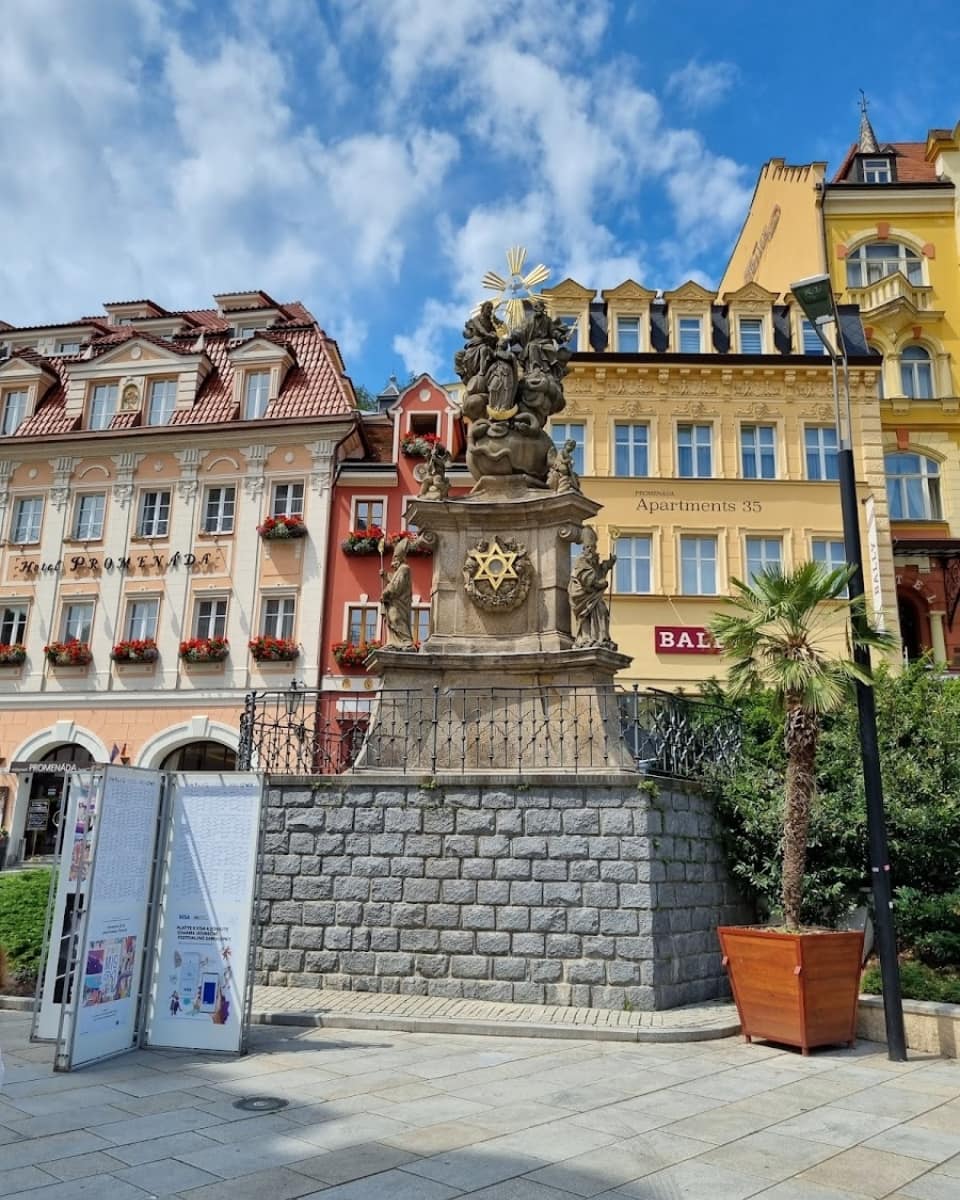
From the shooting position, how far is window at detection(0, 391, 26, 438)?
107ft

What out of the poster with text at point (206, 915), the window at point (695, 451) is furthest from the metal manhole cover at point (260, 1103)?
the window at point (695, 451)

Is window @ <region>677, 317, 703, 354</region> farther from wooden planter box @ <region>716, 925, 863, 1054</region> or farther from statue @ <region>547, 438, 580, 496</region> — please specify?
wooden planter box @ <region>716, 925, 863, 1054</region>

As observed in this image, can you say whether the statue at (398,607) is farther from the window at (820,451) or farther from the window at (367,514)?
the window at (820,451)

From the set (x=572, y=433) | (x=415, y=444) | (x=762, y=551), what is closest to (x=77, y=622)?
(x=415, y=444)

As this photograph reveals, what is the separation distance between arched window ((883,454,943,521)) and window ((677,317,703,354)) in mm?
6990

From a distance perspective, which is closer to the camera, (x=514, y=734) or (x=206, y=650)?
(x=514, y=734)

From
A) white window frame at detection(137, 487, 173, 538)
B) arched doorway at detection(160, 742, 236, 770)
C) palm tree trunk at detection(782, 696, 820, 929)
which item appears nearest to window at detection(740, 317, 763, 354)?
white window frame at detection(137, 487, 173, 538)

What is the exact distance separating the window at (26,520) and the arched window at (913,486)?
26539mm

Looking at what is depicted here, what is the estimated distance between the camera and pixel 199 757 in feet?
93.9

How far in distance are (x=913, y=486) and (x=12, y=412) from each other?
1152 inches

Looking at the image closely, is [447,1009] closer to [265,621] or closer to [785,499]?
[265,621]

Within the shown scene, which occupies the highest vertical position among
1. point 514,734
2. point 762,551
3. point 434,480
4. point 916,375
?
point 916,375

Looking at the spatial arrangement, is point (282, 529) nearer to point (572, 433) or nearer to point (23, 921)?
point (572, 433)

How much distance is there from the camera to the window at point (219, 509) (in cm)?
3002
